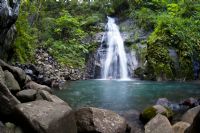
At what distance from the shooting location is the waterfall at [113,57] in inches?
850

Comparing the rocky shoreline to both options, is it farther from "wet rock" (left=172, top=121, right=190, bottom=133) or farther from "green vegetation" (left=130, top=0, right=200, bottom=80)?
"green vegetation" (left=130, top=0, right=200, bottom=80)

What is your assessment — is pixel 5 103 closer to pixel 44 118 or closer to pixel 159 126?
pixel 44 118

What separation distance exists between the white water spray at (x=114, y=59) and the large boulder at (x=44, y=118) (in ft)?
51.2

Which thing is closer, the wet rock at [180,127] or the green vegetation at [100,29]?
the wet rock at [180,127]

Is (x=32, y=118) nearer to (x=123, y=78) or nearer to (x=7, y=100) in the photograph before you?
(x=7, y=100)

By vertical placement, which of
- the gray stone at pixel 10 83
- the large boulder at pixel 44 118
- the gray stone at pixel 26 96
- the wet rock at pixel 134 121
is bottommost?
the wet rock at pixel 134 121

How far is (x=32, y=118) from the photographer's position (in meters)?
5.11

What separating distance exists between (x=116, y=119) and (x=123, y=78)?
14.4 metres

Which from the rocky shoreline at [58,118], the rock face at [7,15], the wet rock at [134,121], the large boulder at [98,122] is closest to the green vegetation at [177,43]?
the wet rock at [134,121]

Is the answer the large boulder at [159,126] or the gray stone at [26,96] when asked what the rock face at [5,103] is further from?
the large boulder at [159,126]

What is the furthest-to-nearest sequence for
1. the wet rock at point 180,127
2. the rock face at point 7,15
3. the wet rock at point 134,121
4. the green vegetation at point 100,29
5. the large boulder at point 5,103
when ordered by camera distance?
the green vegetation at point 100,29 < the rock face at point 7,15 < the wet rock at point 134,121 < the wet rock at point 180,127 < the large boulder at point 5,103

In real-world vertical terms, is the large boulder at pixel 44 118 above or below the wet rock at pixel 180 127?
above

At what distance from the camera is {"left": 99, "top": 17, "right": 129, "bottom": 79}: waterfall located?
21.6 meters

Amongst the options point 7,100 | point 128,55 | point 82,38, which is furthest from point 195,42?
point 7,100
